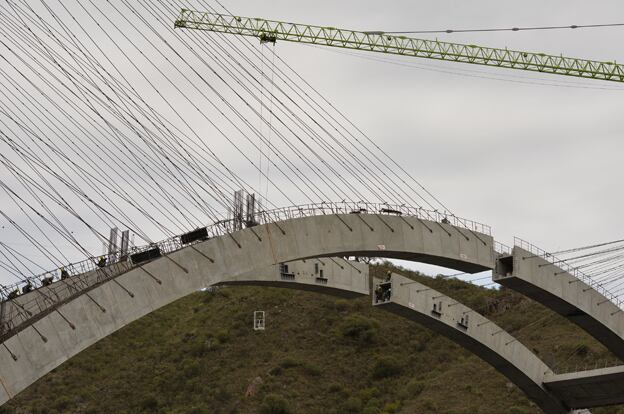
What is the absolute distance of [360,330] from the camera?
88750 mm

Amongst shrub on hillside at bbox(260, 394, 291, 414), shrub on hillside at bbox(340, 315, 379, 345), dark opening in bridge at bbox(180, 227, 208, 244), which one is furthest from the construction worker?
shrub on hillside at bbox(340, 315, 379, 345)

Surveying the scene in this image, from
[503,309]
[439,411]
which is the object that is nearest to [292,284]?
[439,411]

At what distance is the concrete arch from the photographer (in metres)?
37.9

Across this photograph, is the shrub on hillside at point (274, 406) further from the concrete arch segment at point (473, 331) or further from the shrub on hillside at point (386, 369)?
the concrete arch segment at point (473, 331)

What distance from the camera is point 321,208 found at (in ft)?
153

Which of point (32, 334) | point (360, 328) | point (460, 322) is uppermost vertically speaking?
point (360, 328)

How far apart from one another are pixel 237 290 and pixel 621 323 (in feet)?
153

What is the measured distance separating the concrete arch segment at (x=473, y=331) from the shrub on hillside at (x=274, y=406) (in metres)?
20.3

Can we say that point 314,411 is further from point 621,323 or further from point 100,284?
point 100,284

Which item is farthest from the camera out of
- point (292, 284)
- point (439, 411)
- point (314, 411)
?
point (314, 411)

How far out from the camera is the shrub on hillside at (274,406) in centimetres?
7456

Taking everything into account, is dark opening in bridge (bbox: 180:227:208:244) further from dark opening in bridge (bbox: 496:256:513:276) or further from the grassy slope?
the grassy slope

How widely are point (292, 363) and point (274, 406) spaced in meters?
8.09

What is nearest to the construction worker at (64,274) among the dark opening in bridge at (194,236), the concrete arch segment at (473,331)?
the dark opening in bridge at (194,236)
